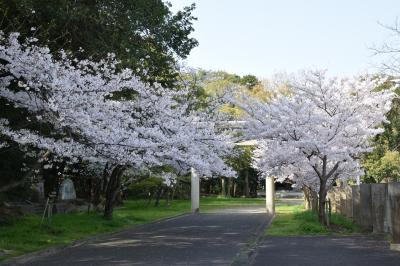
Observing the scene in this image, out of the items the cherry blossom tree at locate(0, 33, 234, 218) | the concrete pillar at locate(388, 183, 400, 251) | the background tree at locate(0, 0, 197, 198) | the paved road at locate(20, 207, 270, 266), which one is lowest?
the paved road at locate(20, 207, 270, 266)

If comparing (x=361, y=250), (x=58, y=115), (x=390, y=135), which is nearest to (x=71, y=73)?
(x=58, y=115)

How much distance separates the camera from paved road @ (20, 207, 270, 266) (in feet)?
38.5

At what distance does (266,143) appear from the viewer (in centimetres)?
2028

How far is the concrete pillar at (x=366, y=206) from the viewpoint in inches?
690

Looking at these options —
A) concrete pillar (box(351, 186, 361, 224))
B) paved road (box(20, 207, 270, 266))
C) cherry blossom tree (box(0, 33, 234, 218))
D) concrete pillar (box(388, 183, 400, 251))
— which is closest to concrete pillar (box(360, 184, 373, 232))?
concrete pillar (box(351, 186, 361, 224))

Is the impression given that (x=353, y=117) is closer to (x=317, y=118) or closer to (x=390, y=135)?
(x=317, y=118)

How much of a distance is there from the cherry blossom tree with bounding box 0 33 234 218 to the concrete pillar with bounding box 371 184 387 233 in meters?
5.59

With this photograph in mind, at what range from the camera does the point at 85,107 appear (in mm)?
11711

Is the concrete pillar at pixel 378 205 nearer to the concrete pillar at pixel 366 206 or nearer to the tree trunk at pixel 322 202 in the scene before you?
the concrete pillar at pixel 366 206

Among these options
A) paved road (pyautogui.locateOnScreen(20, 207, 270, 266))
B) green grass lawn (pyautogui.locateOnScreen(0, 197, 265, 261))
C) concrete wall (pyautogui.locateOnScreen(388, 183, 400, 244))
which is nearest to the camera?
paved road (pyautogui.locateOnScreen(20, 207, 270, 266))

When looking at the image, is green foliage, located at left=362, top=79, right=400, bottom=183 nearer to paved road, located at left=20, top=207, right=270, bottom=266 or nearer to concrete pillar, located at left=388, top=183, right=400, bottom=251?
paved road, located at left=20, top=207, right=270, bottom=266

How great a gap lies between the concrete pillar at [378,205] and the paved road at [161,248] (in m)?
3.96

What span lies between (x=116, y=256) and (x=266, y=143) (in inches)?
368

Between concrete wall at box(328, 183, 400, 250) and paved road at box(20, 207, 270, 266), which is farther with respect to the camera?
concrete wall at box(328, 183, 400, 250)
